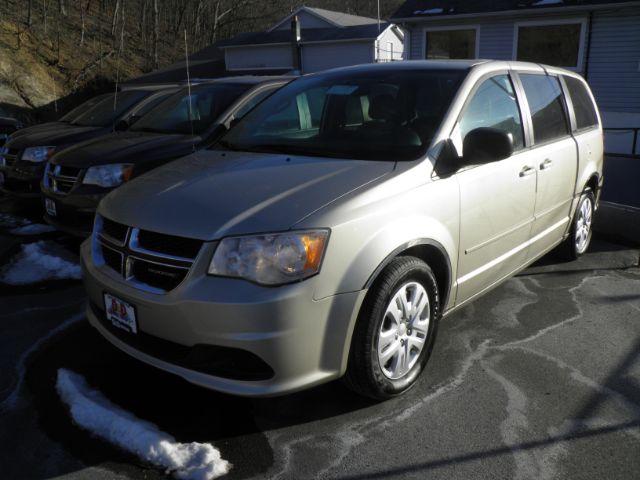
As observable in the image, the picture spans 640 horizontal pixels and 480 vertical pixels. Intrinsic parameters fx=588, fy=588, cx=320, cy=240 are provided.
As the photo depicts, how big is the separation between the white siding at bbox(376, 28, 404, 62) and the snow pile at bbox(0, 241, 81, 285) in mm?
21268

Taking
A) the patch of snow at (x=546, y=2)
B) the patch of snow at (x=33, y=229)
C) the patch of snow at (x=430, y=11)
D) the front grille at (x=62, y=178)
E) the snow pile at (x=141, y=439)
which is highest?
the patch of snow at (x=546, y=2)

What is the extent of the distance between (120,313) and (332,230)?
1.15 meters

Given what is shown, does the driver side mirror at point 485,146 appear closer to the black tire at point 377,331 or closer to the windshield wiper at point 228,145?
the black tire at point 377,331

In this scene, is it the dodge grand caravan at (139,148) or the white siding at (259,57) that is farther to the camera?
the white siding at (259,57)

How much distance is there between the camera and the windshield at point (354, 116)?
3.36 meters

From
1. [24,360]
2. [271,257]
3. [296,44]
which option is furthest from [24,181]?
[296,44]

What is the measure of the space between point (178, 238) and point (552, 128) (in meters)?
3.12

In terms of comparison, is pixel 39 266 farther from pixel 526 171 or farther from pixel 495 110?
pixel 526 171

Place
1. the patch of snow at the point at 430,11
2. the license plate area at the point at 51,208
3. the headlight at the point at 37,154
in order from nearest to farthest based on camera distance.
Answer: the license plate area at the point at 51,208 < the headlight at the point at 37,154 < the patch of snow at the point at 430,11

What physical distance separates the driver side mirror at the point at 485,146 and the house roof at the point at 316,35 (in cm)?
2059

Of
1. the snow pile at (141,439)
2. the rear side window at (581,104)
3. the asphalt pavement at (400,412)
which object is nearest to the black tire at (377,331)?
the asphalt pavement at (400,412)

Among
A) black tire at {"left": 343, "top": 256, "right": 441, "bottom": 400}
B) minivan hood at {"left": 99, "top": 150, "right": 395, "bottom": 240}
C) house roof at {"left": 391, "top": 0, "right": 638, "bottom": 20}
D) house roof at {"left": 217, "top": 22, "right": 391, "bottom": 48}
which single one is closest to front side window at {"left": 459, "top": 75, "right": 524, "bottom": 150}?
minivan hood at {"left": 99, "top": 150, "right": 395, "bottom": 240}

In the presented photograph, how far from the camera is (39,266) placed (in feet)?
17.0

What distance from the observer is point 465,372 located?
3432 millimetres
